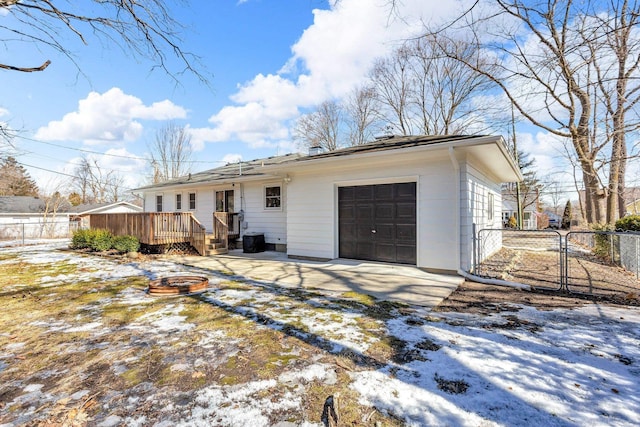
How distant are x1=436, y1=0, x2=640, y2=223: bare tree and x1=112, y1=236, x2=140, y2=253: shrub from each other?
36.4 feet

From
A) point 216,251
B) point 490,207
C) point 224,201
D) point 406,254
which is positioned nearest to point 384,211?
point 406,254

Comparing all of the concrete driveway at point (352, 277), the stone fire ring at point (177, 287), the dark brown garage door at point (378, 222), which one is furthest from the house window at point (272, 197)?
the stone fire ring at point (177, 287)

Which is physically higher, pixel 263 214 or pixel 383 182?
Answer: pixel 383 182

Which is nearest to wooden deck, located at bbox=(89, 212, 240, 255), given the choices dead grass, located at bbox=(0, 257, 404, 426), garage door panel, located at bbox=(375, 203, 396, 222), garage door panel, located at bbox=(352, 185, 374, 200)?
dead grass, located at bbox=(0, 257, 404, 426)

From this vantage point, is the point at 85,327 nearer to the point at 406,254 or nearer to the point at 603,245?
the point at 406,254

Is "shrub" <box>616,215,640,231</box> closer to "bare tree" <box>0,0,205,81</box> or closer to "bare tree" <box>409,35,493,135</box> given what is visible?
"bare tree" <box>409,35,493,135</box>

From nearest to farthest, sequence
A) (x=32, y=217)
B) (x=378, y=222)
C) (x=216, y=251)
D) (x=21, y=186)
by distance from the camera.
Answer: (x=378, y=222) < (x=216, y=251) < (x=32, y=217) < (x=21, y=186)

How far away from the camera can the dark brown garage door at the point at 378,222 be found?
7148 mm

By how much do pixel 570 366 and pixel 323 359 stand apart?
2.19 metres

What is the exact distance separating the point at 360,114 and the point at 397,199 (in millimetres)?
18537

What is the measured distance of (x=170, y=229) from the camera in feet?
33.2

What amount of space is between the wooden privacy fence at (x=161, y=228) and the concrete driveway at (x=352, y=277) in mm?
1656

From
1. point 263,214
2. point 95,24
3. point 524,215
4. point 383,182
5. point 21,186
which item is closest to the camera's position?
point 95,24

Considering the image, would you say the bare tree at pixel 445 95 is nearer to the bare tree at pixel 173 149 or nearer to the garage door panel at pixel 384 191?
the garage door panel at pixel 384 191
